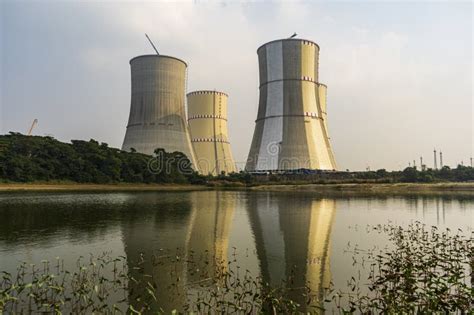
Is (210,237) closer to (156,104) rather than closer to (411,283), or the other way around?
(411,283)

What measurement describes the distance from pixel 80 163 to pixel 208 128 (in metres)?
14.4

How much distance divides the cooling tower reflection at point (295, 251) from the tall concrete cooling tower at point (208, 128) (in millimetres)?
27185

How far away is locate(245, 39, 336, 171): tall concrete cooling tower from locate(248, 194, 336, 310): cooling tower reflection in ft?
60.9

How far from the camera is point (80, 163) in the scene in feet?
89.1

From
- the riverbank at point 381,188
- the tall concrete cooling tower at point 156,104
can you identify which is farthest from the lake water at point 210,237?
the tall concrete cooling tower at point 156,104

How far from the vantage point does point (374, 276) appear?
4.85 m

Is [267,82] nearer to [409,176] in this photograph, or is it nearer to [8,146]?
[409,176]

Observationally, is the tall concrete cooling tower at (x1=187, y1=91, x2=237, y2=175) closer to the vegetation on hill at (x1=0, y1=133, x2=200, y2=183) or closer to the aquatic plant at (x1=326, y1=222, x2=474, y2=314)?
the vegetation on hill at (x1=0, y1=133, x2=200, y2=183)

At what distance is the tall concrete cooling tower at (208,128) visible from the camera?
3794 cm

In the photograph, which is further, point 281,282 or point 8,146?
point 8,146

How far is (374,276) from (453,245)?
9.55 feet

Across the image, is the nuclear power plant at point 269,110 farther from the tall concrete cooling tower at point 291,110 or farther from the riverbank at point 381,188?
the riverbank at point 381,188

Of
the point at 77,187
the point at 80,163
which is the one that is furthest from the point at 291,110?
the point at 77,187

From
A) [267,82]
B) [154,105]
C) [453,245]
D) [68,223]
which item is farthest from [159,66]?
[453,245]
